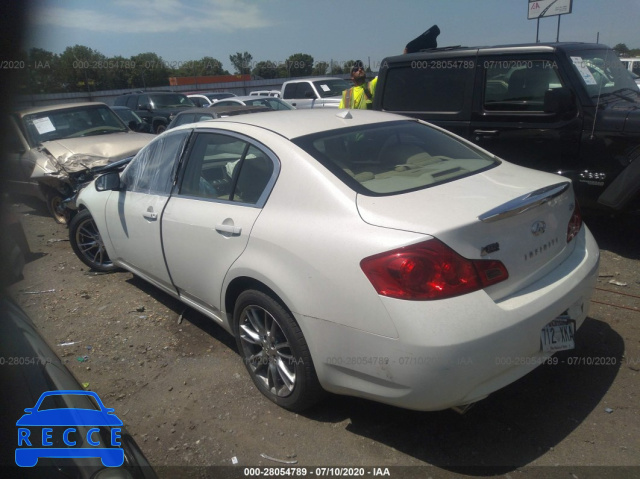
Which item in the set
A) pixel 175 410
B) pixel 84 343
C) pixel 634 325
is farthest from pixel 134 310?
pixel 634 325

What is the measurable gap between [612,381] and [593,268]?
29.3 inches

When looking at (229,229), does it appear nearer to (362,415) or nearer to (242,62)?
(362,415)

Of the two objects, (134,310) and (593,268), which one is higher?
(593,268)

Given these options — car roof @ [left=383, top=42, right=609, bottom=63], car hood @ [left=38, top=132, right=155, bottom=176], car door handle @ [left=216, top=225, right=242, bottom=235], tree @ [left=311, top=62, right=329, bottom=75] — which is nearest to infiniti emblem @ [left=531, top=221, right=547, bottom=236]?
car door handle @ [left=216, top=225, right=242, bottom=235]

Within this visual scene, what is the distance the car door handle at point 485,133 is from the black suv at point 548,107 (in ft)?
0.03

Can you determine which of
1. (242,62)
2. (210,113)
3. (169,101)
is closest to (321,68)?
(242,62)

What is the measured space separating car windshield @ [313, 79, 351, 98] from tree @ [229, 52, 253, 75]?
23125mm

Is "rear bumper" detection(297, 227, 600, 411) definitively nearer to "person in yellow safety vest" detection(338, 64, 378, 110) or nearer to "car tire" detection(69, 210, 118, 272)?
"car tire" detection(69, 210, 118, 272)

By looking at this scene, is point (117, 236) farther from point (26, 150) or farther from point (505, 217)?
point (26, 150)

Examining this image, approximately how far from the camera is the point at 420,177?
286cm

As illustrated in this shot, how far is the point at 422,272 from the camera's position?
85.8 inches

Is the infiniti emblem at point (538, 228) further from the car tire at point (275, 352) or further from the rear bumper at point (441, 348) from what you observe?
the car tire at point (275, 352)

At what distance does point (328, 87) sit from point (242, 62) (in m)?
24.2

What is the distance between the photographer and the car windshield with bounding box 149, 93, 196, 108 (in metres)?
16.9
